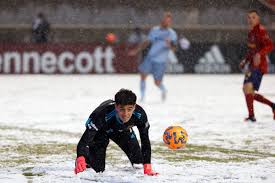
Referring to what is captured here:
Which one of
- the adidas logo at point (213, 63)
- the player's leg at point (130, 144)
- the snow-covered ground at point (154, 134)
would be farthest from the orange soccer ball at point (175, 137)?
the adidas logo at point (213, 63)

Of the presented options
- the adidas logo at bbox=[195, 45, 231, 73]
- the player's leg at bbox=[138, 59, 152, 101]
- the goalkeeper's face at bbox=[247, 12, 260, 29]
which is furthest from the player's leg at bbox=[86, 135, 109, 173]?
the adidas logo at bbox=[195, 45, 231, 73]

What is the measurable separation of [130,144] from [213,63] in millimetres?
21028

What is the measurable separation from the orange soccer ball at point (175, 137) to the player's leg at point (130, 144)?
1.51m

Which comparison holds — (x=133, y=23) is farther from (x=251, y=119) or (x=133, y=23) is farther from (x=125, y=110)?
(x=125, y=110)

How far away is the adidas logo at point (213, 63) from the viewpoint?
2808 cm

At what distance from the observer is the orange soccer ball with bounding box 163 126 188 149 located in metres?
8.98

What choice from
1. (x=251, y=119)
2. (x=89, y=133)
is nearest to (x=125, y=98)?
(x=89, y=133)

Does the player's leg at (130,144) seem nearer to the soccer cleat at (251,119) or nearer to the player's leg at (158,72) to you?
the soccer cleat at (251,119)

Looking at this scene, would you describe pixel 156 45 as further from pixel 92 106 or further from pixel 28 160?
pixel 28 160

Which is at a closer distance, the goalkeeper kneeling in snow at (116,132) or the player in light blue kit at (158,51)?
the goalkeeper kneeling in snow at (116,132)

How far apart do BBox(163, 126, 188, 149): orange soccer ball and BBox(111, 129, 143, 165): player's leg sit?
151 cm

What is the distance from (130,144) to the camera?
7441mm

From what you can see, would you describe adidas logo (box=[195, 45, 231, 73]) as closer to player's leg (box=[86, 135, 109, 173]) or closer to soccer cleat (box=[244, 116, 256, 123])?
soccer cleat (box=[244, 116, 256, 123])

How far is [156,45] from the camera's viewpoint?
55.1 feet
